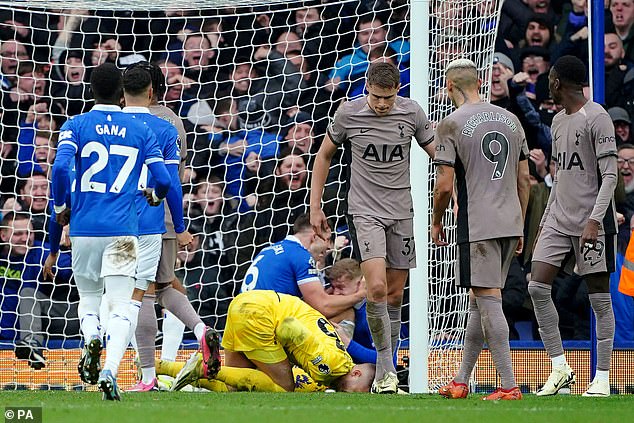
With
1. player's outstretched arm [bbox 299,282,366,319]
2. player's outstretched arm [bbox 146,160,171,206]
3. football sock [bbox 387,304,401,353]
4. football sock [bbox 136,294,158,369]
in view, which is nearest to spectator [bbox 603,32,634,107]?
player's outstretched arm [bbox 299,282,366,319]

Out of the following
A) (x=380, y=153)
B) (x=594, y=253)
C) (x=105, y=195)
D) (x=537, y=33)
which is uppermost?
(x=537, y=33)

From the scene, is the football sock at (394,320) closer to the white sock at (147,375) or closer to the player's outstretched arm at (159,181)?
the white sock at (147,375)

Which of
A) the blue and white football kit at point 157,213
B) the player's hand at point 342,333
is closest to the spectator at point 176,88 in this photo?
the player's hand at point 342,333

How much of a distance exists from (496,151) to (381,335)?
58.4 inches

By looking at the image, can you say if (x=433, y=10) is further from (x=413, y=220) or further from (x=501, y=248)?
(x=501, y=248)

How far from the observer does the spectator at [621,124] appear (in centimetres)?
1127

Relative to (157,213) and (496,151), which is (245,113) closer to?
(157,213)

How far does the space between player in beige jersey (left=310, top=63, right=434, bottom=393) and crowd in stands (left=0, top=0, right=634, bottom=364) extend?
2.95 metres

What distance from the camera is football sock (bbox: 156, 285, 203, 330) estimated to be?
789cm

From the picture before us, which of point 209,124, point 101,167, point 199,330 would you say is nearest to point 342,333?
point 199,330

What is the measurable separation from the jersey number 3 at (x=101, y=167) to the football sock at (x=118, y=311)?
1.64ft

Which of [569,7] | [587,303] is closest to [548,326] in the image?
[587,303]

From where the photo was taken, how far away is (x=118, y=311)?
253 inches

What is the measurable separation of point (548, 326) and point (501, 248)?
3.31 feet
